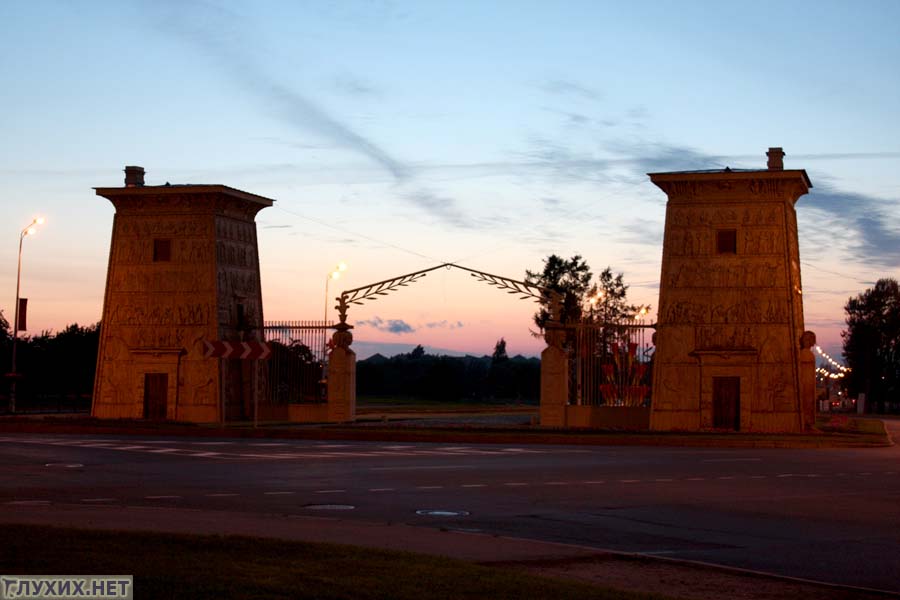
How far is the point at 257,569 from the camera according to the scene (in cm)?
968

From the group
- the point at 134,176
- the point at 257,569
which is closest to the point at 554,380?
the point at 134,176

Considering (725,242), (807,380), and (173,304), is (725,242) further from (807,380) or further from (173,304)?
(173,304)

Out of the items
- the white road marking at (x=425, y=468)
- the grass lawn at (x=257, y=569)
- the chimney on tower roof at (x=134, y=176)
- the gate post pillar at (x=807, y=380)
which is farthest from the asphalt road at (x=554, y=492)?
the chimney on tower roof at (x=134, y=176)

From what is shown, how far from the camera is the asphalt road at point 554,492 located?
44.8 ft

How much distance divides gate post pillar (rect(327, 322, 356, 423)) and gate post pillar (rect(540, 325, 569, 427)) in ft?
23.2

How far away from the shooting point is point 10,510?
14.2 meters

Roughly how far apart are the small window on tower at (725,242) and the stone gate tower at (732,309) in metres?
0.03

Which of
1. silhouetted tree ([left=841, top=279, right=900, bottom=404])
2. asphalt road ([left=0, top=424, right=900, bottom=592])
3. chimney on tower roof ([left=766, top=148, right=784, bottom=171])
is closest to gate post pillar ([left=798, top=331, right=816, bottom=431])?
chimney on tower roof ([left=766, top=148, right=784, bottom=171])

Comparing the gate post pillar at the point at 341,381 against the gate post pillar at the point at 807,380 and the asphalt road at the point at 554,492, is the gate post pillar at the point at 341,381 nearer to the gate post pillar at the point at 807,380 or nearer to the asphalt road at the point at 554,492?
the asphalt road at the point at 554,492

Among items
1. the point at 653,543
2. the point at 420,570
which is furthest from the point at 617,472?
the point at 420,570

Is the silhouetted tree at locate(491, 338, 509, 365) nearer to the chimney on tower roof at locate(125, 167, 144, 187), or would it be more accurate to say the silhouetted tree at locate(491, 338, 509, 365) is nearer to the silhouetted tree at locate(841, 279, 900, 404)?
the silhouetted tree at locate(841, 279, 900, 404)

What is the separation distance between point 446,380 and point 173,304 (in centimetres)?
7085

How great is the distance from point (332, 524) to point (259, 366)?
35.0 m

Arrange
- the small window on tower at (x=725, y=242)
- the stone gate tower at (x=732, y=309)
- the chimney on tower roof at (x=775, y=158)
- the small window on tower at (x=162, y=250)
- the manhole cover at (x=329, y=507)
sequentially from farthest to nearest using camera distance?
1. the small window on tower at (x=162, y=250)
2. the chimney on tower roof at (x=775, y=158)
3. the small window on tower at (x=725, y=242)
4. the stone gate tower at (x=732, y=309)
5. the manhole cover at (x=329, y=507)
